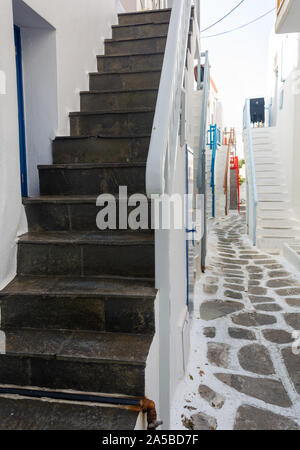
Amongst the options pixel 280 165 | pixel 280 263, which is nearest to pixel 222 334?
pixel 280 263

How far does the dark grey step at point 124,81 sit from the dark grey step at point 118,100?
14 cm

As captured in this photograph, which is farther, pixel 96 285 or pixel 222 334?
pixel 222 334

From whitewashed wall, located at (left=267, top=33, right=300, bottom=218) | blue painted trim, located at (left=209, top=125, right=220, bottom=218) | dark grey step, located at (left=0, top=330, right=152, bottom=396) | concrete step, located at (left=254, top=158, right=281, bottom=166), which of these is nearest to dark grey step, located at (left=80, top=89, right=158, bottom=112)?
dark grey step, located at (left=0, top=330, right=152, bottom=396)

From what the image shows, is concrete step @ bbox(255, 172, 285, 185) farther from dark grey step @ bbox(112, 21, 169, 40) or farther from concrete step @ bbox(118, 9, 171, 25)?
dark grey step @ bbox(112, 21, 169, 40)

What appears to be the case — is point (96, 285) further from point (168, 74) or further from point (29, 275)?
point (168, 74)

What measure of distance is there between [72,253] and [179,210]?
0.80 metres

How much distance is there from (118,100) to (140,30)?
150 centimetres

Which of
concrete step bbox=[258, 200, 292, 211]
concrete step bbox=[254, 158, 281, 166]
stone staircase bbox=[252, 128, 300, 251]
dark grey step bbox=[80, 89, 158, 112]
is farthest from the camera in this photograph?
concrete step bbox=[254, 158, 281, 166]

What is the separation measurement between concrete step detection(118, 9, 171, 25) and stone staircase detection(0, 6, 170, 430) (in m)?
1.77

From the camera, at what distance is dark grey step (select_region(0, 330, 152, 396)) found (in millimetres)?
1562

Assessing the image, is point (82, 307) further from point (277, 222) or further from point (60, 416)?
point (277, 222)

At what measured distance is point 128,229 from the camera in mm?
2289

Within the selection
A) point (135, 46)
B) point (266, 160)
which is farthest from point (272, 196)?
point (135, 46)

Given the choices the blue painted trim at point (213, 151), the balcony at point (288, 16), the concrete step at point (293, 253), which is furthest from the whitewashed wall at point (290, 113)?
the balcony at point (288, 16)
